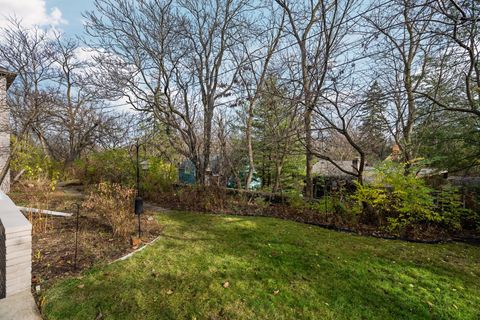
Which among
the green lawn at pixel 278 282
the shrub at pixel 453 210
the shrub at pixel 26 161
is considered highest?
the shrub at pixel 26 161

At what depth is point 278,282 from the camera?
2539 mm

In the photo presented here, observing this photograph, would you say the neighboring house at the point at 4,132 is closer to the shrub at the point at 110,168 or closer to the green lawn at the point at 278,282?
the shrub at the point at 110,168

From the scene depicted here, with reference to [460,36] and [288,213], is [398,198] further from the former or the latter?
[460,36]

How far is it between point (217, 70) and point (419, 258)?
7.53m

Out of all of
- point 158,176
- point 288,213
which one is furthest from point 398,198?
point 158,176

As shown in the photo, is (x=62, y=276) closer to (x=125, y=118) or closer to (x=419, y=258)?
(x=419, y=258)

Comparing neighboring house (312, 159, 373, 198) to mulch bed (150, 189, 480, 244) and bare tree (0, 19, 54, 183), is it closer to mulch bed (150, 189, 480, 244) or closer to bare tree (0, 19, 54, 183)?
mulch bed (150, 189, 480, 244)

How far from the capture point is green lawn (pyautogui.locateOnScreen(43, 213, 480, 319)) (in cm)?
209

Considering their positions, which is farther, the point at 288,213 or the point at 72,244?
the point at 288,213

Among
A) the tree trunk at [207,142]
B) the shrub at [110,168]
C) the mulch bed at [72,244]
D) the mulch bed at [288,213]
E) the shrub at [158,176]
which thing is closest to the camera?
the mulch bed at [72,244]

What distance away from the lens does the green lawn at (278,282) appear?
6.84ft

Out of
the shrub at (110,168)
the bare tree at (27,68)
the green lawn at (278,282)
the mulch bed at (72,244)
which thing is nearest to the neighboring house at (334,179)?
the green lawn at (278,282)

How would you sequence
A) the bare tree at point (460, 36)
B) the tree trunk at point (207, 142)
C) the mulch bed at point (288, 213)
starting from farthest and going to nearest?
the tree trunk at point (207, 142)
the mulch bed at point (288, 213)
the bare tree at point (460, 36)

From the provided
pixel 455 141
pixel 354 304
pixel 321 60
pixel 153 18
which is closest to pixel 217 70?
pixel 153 18
